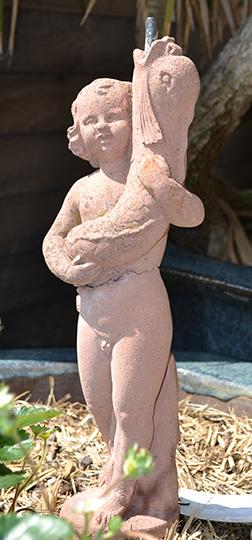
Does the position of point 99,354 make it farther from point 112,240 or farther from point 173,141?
point 173,141

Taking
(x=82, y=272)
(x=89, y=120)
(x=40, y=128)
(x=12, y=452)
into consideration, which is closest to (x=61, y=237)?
(x=82, y=272)

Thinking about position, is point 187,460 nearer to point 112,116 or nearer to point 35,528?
point 112,116

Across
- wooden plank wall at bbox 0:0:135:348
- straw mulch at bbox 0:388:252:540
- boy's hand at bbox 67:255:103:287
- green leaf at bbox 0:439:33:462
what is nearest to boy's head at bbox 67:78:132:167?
boy's hand at bbox 67:255:103:287

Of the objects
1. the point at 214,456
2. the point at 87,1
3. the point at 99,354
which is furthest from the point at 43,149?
the point at 99,354

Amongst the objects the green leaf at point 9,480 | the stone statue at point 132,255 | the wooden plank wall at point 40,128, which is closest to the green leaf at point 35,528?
the green leaf at point 9,480

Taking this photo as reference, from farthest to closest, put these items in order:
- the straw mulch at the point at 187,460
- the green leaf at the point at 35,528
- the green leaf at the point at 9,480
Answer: the straw mulch at the point at 187,460 < the green leaf at the point at 9,480 < the green leaf at the point at 35,528

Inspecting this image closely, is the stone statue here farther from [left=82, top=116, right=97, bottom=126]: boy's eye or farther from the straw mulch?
the straw mulch

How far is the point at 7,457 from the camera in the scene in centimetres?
152

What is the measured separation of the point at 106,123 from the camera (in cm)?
154

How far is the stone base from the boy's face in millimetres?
600

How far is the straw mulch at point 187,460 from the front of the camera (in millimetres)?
1716

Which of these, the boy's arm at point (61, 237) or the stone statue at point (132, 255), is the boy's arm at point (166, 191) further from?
the boy's arm at point (61, 237)

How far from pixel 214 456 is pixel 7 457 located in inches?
24.4

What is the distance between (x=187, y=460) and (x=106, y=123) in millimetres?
802
